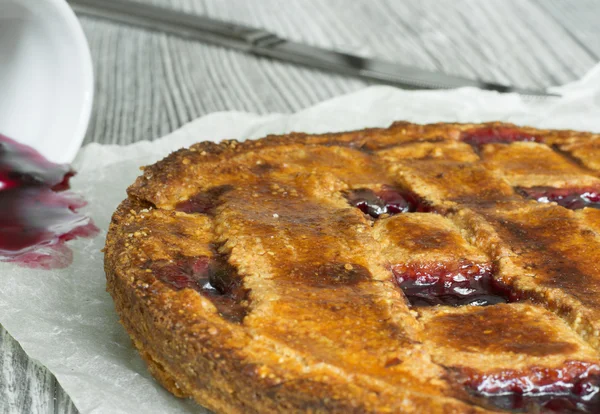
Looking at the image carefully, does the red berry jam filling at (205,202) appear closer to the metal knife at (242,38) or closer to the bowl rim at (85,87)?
the bowl rim at (85,87)

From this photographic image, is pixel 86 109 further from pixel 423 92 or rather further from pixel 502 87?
pixel 502 87

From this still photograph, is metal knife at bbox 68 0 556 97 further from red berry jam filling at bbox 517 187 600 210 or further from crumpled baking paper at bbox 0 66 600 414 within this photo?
red berry jam filling at bbox 517 187 600 210

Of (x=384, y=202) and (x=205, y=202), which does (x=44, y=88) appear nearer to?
(x=205, y=202)

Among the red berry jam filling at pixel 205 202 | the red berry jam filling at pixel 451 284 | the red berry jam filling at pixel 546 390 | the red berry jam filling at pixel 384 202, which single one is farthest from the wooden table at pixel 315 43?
the red berry jam filling at pixel 546 390

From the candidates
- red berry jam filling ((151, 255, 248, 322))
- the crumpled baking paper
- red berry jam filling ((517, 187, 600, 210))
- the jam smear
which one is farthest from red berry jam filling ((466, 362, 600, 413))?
red berry jam filling ((517, 187, 600, 210))

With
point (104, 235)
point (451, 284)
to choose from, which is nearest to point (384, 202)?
point (451, 284)

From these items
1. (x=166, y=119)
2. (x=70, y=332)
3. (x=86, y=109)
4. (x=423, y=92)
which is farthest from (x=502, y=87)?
(x=70, y=332)
